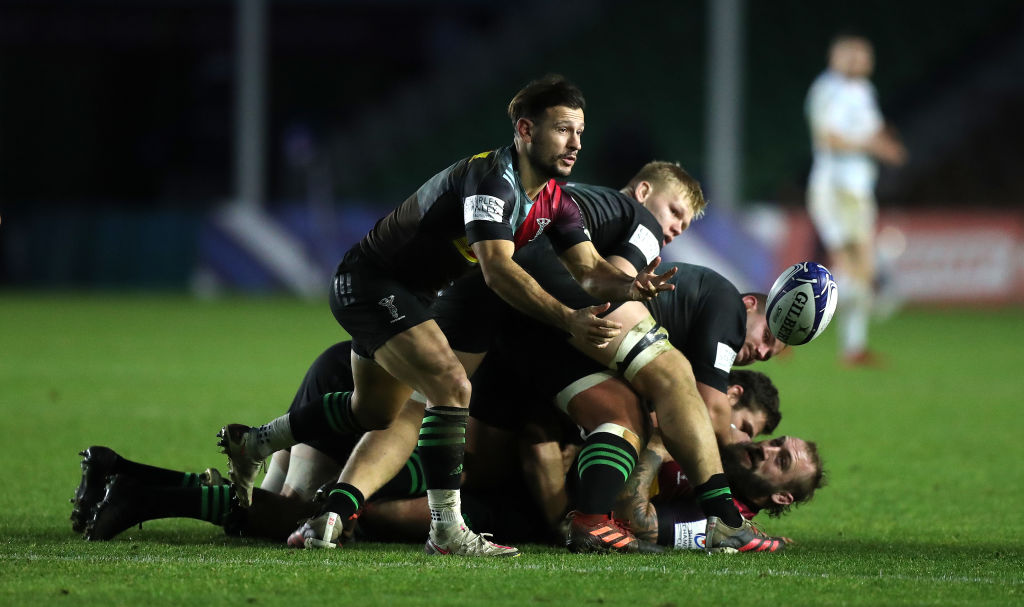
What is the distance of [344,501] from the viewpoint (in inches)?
206

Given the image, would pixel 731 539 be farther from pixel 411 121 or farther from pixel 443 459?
pixel 411 121

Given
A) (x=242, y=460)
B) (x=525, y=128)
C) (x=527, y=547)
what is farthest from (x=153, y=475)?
(x=525, y=128)

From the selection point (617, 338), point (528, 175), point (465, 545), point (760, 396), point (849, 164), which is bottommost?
point (465, 545)

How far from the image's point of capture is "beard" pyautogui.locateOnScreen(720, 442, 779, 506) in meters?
5.55

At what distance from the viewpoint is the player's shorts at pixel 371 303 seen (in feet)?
17.1

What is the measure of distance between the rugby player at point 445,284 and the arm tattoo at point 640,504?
531mm

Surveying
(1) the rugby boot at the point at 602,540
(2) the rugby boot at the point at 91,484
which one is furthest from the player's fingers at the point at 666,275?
(2) the rugby boot at the point at 91,484

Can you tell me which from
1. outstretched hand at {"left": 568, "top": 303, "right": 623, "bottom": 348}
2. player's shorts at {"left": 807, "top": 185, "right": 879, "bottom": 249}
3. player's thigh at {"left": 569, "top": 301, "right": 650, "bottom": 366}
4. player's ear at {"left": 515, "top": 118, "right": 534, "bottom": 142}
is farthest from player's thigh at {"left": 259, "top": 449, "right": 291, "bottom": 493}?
player's shorts at {"left": 807, "top": 185, "right": 879, "bottom": 249}

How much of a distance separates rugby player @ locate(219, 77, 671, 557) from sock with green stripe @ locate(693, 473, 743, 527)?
637mm

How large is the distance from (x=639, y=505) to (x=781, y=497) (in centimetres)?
59

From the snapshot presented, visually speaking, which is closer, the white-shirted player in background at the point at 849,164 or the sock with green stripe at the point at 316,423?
the sock with green stripe at the point at 316,423

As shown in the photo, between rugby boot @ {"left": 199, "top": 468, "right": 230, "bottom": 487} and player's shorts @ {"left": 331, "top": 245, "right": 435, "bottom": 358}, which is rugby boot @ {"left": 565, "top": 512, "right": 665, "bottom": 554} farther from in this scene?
rugby boot @ {"left": 199, "top": 468, "right": 230, "bottom": 487}

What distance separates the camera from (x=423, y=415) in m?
5.54

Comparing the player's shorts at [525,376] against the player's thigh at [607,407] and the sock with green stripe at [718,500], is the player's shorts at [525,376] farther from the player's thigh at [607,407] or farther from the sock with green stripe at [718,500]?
the sock with green stripe at [718,500]
